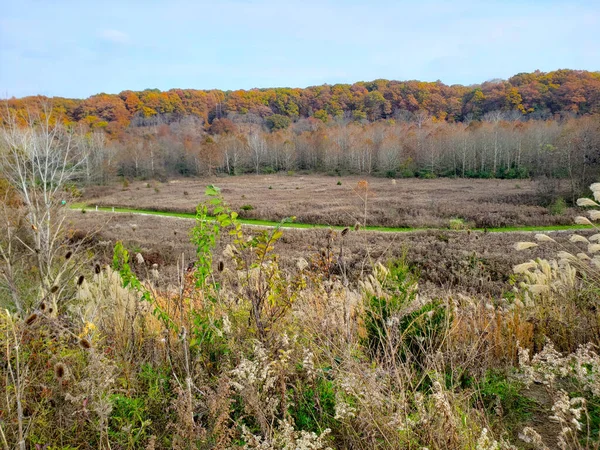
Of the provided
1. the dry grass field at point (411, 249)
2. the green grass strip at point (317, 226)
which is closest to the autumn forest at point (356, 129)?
the green grass strip at point (317, 226)

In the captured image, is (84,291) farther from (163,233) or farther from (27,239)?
(163,233)

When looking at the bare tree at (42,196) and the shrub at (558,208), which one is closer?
the bare tree at (42,196)

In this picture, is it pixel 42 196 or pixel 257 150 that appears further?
pixel 257 150

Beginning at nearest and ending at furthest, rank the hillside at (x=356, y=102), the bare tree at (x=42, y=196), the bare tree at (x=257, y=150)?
the bare tree at (x=42, y=196) → the bare tree at (x=257, y=150) → the hillside at (x=356, y=102)

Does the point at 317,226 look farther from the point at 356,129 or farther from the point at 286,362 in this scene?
the point at 356,129

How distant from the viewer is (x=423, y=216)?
28922 millimetres

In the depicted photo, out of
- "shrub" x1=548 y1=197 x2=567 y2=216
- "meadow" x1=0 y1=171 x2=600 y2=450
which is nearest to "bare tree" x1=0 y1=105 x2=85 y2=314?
"meadow" x1=0 y1=171 x2=600 y2=450

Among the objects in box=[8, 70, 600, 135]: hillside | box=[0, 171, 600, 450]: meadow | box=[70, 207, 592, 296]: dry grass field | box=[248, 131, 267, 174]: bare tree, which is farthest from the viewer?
box=[8, 70, 600, 135]: hillside

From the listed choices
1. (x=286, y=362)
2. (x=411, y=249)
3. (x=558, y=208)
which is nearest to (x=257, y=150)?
(x=558, y=208)

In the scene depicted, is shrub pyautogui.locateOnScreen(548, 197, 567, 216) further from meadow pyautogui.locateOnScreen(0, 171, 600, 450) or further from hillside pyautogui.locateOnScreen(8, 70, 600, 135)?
hillside pyautogui.locateOnScreen(8, 70, 600, 135)

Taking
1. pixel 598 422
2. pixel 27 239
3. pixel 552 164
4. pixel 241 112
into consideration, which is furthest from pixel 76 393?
pixel 241 112

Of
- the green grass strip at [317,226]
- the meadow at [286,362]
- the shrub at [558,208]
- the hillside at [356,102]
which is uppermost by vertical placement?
the hillside at [356,102]

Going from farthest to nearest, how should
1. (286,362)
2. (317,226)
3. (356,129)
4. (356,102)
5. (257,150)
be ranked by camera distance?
(356,102), (356,129), (257,150), (317,226), (286,362)

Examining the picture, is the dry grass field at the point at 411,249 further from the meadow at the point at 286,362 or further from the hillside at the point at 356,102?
the hillside at the point at 356,102
